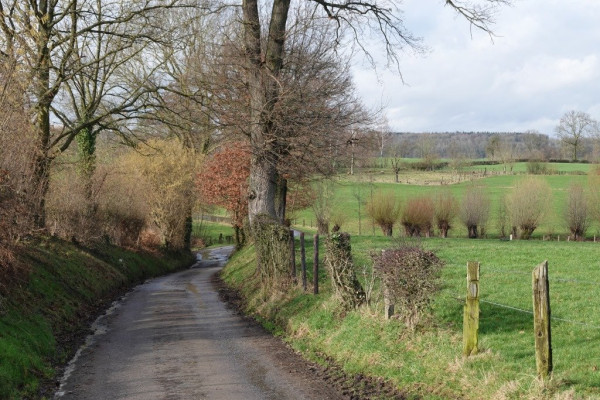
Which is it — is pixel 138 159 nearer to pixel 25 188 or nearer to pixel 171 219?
pixel 171 219

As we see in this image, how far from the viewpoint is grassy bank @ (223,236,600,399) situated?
8.31 metres

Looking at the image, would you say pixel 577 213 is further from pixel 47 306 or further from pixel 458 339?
pixel 458 339

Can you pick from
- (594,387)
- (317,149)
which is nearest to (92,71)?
(317,149)

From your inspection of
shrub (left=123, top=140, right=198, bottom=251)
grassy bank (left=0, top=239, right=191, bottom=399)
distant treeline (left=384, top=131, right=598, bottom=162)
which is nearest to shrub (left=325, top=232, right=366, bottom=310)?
grassy bank (left=0, top=239, right=191, bottom=399)

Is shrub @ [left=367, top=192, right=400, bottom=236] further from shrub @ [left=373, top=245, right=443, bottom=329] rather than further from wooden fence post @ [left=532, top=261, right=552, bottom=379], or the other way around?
wooden fence post @ [left=532, top=261, right=552, bottom=379]

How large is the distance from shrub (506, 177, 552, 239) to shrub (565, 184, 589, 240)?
6.46 ft

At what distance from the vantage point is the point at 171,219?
45156 millimetres

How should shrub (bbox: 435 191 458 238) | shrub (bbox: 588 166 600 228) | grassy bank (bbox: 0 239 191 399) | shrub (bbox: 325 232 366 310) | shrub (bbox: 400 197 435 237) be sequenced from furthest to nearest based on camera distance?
shrub (bbox: 435 191 458 238) < shrub (bbox: 400 197 435 237) < shrub (bbox: 588 166 600 228) < shrub (bbox: 325 232 366 310) < grassy bank (bbox: 0 239 191 399)

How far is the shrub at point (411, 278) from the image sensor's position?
10.8m

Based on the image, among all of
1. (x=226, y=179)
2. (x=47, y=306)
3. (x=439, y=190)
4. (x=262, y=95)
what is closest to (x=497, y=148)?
(x=439, y=190)

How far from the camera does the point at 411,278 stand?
35.8 ft

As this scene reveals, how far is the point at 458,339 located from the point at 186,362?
506cm

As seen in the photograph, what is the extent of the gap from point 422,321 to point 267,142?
11529mm

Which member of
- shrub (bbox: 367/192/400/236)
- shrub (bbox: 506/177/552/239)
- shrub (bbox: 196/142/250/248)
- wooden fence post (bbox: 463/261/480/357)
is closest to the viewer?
wooden fence post (bbox: 463/261/480/357)
